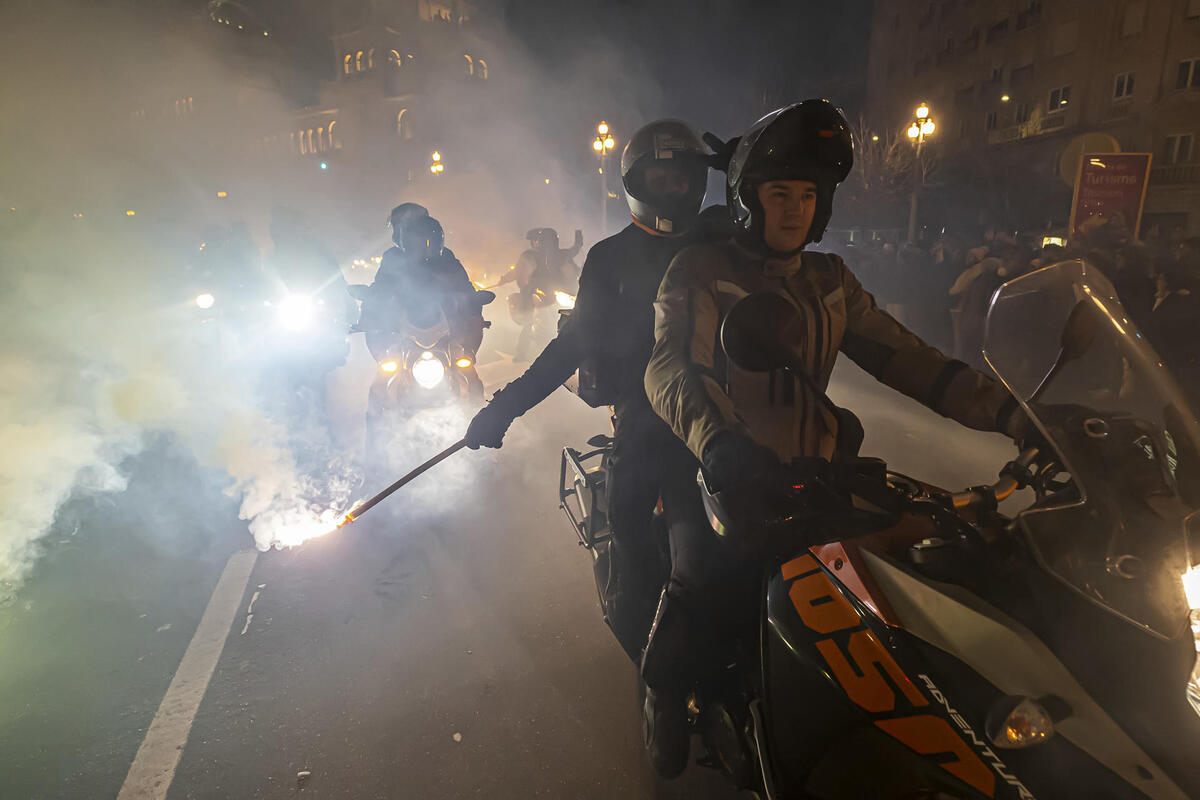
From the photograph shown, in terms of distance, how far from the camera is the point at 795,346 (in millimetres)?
2135

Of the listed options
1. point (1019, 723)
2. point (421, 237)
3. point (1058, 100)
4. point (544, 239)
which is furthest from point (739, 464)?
point (1058, 100)

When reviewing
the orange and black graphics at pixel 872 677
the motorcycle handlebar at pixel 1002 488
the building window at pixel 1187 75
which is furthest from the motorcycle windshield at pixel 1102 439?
the building window at pixel 1187 75

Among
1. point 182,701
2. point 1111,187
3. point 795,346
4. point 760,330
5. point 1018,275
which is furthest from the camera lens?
point 1111,187

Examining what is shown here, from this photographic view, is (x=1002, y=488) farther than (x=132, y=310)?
No

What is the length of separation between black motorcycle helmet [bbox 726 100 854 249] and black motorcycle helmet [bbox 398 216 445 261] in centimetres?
428

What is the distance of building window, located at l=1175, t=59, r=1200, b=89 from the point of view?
81.7ft

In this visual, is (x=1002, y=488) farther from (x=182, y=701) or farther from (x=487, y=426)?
(x=182, y=701)

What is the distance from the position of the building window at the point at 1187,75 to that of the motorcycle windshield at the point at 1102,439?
32654 mm

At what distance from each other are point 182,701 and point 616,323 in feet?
9.50

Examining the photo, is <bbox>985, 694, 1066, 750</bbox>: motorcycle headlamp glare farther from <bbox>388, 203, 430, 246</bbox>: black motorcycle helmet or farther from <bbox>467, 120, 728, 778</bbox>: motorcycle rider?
<bbox>388, 203, 430, 246</bbox>: black motorcycle helmet

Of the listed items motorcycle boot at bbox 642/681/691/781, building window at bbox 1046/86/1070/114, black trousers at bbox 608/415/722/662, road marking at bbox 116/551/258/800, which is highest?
building window at bbox 1046/86/1070/114

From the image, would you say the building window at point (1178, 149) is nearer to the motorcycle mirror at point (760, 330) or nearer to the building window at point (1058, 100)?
the building window at point (1058, 100)

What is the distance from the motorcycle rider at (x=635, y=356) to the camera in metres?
2.97

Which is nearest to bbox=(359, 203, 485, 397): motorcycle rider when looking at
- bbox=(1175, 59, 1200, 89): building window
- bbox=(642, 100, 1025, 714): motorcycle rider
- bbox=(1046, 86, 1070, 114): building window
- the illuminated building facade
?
bbox=(642, 100, 1025, 714): motorcycle rider
